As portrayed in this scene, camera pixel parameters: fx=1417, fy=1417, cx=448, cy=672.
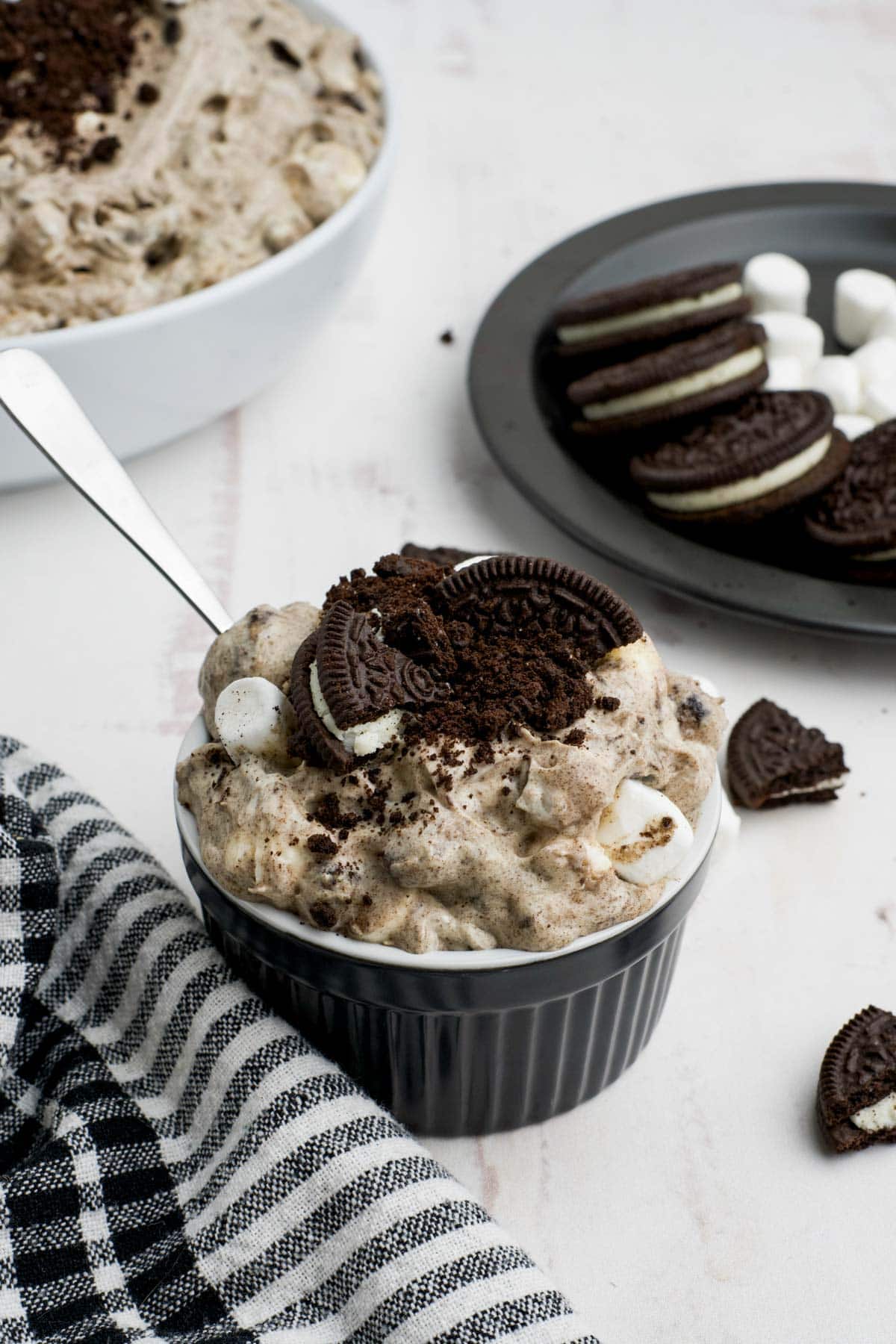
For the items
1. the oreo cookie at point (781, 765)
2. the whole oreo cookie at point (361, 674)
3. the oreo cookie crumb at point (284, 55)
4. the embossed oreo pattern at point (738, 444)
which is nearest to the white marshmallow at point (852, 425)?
the embossed oreo pattern at point (738, 444)

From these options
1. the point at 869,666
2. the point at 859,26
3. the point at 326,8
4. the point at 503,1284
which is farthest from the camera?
the point at 859,26

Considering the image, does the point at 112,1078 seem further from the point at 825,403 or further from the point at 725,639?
the point at 825,403

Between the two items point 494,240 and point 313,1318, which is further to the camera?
point 494,240

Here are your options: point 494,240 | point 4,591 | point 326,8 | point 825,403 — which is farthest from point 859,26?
point 4,591

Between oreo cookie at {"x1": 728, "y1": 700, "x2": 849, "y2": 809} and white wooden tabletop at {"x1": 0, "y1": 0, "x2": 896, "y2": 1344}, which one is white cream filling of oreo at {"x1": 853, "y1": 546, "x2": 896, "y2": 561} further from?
oreo cookie at {"x1": 728, "y1": 700, "x2": 849, "y2": 809}

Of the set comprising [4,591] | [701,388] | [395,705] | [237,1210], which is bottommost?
[4,591]

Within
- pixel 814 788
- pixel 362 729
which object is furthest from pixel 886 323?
pixel 362 729

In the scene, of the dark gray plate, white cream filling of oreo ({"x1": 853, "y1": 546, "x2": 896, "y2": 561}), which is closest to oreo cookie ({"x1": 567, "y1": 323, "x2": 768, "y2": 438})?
the dark gray plate
